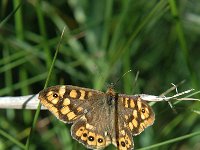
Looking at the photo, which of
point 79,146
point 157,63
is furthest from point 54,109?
point 157,63

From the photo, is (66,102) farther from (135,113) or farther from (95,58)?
(95,58)

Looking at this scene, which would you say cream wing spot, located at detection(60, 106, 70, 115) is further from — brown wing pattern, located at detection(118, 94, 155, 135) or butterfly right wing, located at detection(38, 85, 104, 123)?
brown wing pattern, located at detection(118, 94, 155, 135)

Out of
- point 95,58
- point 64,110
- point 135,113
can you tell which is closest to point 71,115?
point 64,110

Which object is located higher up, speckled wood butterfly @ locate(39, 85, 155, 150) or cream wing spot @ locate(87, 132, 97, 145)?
speckled wood butterfly @ locate(39, 85, 155, 150)

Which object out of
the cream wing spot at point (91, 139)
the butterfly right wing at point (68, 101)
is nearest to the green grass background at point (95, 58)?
the butterfly right wing at point (68, 101)

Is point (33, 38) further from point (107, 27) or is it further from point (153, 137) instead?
point (153, 137)

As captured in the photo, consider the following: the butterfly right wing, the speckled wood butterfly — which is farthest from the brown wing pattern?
the butterfly right wing
